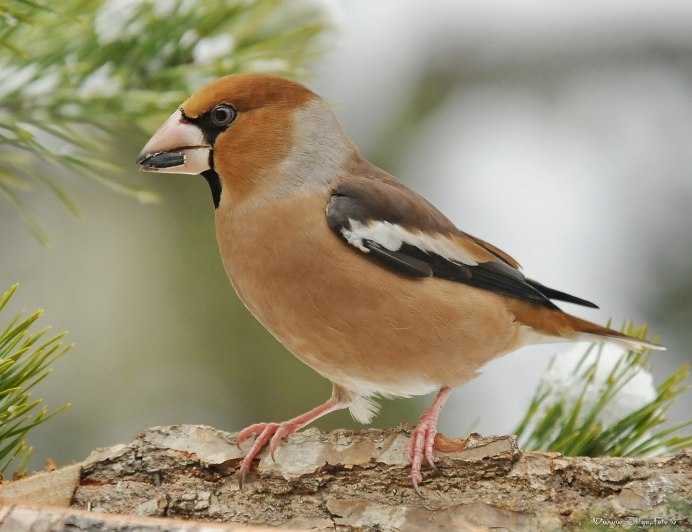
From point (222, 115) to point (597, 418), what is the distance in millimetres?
1203

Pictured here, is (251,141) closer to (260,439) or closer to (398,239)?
(398,239)

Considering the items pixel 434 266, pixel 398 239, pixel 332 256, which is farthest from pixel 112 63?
pixel 434 266

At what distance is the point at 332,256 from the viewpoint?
2201mm

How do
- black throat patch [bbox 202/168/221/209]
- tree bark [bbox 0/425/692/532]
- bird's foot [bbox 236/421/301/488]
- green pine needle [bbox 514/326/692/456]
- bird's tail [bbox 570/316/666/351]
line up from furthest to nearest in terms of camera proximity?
bird's tail [bbox 570/316/666/351] < black throat patch [bbox 202/168/221/209] < green pine needle [bbox 514/326/692/456] < bird's foot [bbox 236/421/301/488] < tree bark [bbox 0/425/692/532]

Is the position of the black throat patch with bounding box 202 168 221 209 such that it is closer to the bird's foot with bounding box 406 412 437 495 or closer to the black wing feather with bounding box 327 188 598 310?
the black wing feather with bounding box 327 188 598 310

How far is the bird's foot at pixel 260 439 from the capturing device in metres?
1.97

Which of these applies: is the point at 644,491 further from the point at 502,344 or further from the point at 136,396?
the point at 136,396

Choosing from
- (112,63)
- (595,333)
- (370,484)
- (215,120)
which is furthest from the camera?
(595,333)

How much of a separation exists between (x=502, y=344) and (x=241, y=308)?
1396 millimetres

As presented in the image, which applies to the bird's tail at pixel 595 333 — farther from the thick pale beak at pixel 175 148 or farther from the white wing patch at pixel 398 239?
the thick pale beak at pixel 175 148

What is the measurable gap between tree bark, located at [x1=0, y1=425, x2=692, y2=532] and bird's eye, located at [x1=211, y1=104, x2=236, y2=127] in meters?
0.77

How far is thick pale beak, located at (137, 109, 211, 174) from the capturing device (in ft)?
7.17

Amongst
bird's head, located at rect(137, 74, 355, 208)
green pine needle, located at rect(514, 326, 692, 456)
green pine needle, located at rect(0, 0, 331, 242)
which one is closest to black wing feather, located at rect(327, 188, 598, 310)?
bird's head, located at rect(137, 74, 355, 208)

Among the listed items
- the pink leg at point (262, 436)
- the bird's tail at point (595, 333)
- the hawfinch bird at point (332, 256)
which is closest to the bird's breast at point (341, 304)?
the hawfinch bird at point (332, 256)
